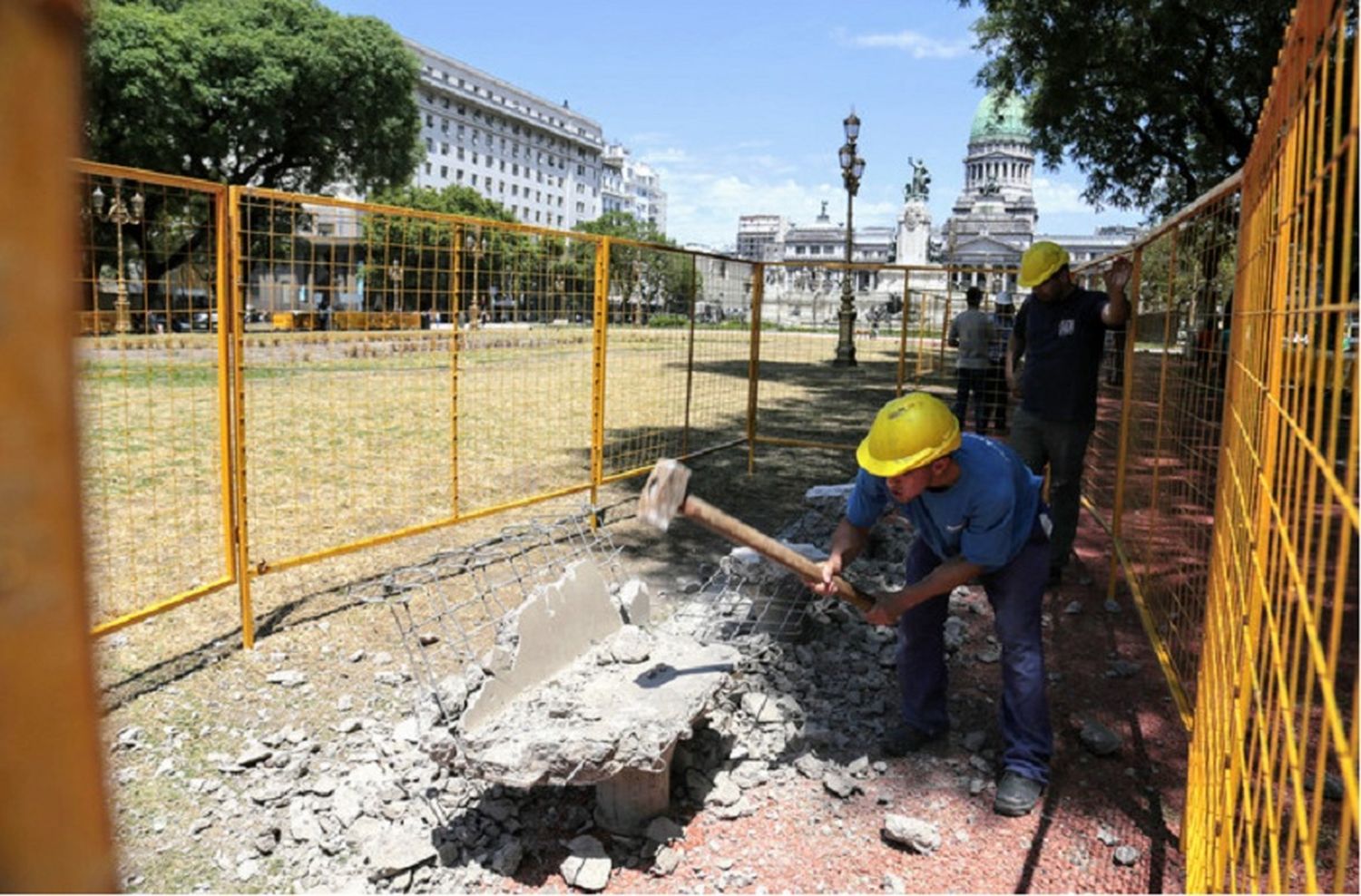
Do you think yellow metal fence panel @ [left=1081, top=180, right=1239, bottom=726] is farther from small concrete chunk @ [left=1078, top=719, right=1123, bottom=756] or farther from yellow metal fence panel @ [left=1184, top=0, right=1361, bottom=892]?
yellow metal fence panel @ [left=1184, top=0, right=1361, bottom=892]

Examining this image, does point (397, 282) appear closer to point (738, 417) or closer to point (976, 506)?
point (976, 506)

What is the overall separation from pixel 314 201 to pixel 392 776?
254cm

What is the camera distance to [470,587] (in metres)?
5.77

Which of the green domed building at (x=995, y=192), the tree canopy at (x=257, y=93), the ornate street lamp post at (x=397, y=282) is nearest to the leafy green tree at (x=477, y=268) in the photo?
the ornate street lamp post at (x=397, y=282)

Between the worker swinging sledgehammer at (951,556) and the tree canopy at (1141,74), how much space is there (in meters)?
12.6

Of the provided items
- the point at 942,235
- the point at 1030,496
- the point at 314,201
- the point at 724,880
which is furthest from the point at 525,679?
the point at 942,235

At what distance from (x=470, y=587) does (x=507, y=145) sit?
107508 millimetres

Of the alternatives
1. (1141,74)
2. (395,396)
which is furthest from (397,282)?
(1141,74)

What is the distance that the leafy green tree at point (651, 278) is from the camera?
785 cm

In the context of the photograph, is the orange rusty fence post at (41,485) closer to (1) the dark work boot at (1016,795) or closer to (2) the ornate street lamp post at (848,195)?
(1) the dark work boot at (1016,795)

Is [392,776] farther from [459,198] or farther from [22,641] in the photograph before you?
[459,198]

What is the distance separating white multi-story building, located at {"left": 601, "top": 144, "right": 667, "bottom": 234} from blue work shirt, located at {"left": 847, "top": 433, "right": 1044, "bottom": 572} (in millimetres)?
124647

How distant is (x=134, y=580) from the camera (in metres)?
5.47

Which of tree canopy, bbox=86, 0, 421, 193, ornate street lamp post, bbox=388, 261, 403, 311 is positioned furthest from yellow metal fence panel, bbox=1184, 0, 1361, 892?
tree canopy, bbox=86, 0, 421, 193
